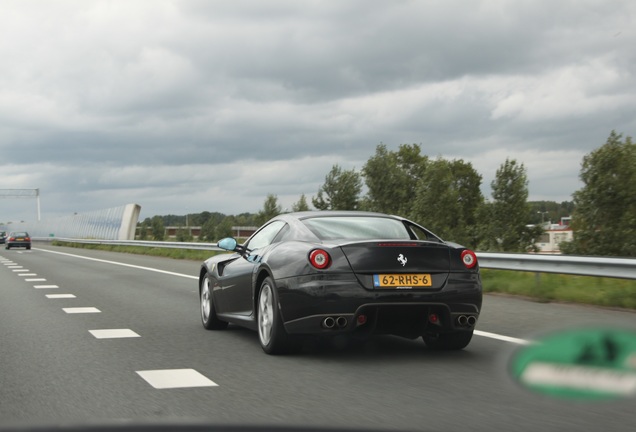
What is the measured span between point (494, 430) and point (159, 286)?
41.5ft

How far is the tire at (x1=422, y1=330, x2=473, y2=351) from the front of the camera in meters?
7.41

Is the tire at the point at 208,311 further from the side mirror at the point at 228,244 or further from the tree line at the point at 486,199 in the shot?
the tree line at the point at 486,199

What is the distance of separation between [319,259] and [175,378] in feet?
4.94

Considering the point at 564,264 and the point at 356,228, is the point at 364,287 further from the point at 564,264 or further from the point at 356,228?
the point at 564,264

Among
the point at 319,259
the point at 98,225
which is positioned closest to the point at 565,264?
the point at 319,259

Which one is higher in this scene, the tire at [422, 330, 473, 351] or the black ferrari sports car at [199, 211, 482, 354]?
the black ferrari sports car at [199, 211, 482, 354]

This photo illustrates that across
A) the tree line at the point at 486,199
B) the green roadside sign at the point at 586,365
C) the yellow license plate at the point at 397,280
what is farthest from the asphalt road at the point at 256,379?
the tree line at the point at 486,199

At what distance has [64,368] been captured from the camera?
6.59 meters

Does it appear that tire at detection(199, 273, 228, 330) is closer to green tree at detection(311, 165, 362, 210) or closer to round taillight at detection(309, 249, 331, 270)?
round taillight at detection(309, 249, 331, 270)

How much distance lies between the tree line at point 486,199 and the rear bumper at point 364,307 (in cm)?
7651

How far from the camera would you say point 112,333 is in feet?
29.3

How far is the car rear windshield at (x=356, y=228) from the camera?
24.2 ft

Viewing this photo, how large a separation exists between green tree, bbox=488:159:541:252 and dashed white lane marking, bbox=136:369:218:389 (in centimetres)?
9692

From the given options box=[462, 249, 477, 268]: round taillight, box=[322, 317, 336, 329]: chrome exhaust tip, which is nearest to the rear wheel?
box=[322, 317, 336, 329]: chrome exhaust tip
